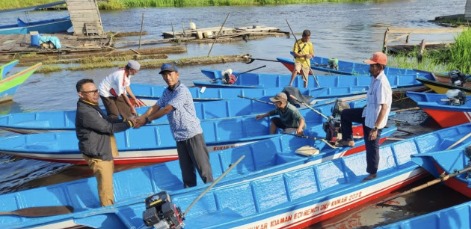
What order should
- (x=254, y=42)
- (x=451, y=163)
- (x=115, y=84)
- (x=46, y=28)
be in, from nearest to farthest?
(x=451, y=163)
(x=115, y=84)
(x=254, y=42)
(x=46, y=28)

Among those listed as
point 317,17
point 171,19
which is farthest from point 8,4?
point 317,17

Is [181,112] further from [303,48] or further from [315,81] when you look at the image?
[315,81]

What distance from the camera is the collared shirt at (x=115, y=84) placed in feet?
26.1

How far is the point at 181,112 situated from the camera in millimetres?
5184

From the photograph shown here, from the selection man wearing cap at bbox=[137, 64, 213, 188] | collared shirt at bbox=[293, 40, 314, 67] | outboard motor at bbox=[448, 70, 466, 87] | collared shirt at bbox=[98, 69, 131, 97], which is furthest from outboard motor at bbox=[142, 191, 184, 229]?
outboard motor at bbox=[448, 70, 466, 87]

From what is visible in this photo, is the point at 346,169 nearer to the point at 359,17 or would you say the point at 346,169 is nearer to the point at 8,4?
the point at 359,17

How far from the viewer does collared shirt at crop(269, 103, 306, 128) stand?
7731mm

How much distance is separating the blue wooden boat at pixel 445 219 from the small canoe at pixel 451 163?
1.36m

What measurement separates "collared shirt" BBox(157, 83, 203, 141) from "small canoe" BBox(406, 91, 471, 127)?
6.50 meters

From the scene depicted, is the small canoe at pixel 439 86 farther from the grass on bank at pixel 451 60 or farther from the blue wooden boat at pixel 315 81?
the grass on bank at pixel 451 60

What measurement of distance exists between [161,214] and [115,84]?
4224 millimetres

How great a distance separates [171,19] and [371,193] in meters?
36.9

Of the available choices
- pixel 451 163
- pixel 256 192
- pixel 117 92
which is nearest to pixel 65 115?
pixel 117 92

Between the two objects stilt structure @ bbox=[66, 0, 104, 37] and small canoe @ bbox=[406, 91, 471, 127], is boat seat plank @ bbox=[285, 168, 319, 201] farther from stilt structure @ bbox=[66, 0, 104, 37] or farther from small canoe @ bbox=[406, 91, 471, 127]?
stilt structure @ bbox=[66, 0, 104, 37]
